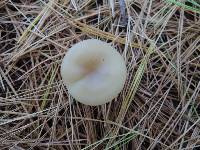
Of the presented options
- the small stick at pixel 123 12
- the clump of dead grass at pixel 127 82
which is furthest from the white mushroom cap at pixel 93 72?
the small stick at pixel 123 12

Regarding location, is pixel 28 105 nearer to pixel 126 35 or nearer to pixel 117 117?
pixel 117 117

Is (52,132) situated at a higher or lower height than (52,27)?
lower

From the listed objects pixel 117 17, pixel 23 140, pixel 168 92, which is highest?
pixel 117 17

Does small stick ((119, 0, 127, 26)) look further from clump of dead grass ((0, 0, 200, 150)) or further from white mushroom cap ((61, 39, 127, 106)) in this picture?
white mushroom cap ((61, 39, 127, 106))

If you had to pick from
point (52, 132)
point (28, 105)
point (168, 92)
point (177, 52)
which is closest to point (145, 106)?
point (168, 92)

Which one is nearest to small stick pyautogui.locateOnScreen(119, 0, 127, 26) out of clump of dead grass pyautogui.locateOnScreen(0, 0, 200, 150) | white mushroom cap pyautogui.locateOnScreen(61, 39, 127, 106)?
clump of dead grass pyautogui.locateOnScreen(0, 0, 200, 150)

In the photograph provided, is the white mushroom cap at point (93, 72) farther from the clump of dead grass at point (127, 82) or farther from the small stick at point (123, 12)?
the small stick at point (123, 12)

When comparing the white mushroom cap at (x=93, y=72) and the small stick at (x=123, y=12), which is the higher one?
the small stick at (x=123, y=12)
